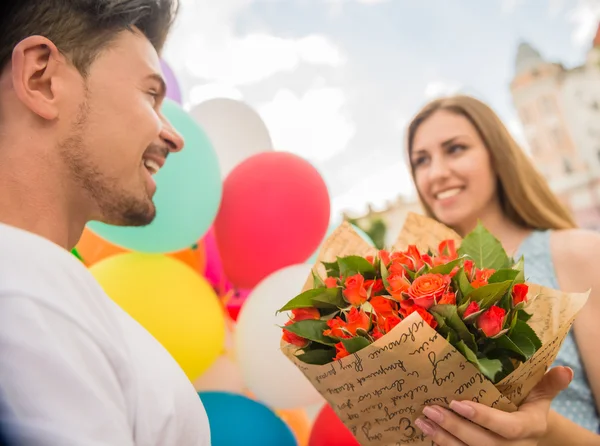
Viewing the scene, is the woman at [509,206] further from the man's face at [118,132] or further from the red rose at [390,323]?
the man's face at [118,132]

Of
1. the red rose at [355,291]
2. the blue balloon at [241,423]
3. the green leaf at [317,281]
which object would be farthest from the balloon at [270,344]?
the red rose at [355,291]

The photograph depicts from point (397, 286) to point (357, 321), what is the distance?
0.08 m

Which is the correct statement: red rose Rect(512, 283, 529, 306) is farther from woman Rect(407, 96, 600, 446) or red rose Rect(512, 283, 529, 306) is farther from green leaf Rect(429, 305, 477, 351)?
woman Rect(407, 96, 600, 446)

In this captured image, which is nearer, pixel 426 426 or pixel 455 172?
pixel 426 426

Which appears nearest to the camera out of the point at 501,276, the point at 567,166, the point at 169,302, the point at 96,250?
the point at 501,276

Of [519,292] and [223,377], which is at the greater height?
[519,292]

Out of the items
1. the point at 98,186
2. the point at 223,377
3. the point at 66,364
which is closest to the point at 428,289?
the point at 66,364

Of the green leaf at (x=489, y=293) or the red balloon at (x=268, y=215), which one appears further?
the red balloon at (x=268, y=215)

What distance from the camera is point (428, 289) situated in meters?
0.62

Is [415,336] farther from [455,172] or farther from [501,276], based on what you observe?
[455,172]

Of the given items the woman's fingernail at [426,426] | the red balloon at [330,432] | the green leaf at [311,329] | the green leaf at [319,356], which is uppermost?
the green leaf at [311,329]

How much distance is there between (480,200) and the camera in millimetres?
1360

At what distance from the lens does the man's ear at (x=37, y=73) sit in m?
0.73

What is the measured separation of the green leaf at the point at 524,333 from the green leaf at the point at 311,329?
0.89ft
